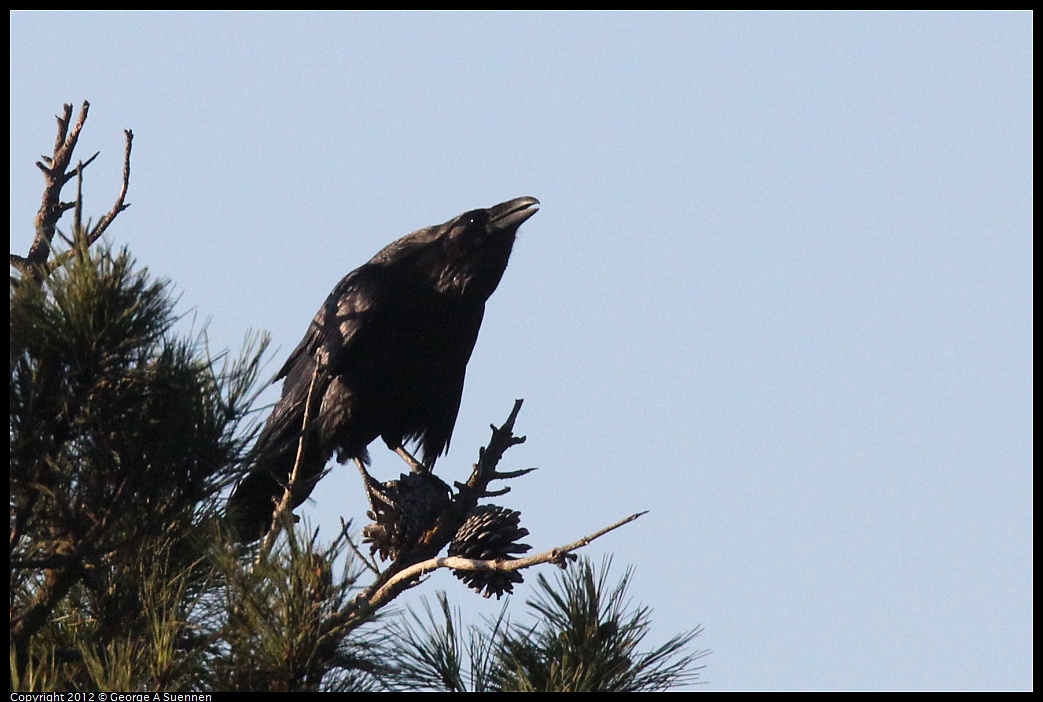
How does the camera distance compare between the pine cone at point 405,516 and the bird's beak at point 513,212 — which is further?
the bird's beak at point 513,212

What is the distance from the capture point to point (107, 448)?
328 centimetres

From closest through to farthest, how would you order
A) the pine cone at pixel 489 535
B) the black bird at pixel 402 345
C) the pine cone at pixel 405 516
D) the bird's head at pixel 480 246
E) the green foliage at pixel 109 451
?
the green foliage at pixel 109 451 < the pine cone at pixel 489 535 < the pine cone at pixel 405 516 < the black bird at pixel 402 345 < the bird's head at pixel 480 246

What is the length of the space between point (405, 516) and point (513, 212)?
237 cm

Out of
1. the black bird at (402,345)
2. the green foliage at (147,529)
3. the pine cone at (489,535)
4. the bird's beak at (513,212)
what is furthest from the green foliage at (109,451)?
the bird's beak at (513,212)

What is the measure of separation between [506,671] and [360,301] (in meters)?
3.04

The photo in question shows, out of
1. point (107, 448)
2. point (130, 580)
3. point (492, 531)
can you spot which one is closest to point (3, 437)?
point (107, 448)

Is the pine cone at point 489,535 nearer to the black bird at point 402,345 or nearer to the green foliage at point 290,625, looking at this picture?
the green foliage at point 290,625

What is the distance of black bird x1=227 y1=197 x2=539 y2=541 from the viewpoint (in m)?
6.21

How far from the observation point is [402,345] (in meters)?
6.27

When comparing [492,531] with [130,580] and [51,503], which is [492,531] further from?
[51,503]

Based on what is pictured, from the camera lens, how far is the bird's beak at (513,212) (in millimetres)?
6453

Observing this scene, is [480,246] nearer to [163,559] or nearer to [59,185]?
[59,185]

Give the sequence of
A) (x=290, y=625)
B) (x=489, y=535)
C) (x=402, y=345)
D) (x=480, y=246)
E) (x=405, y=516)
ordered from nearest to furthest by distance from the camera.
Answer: (x=290, y=625), (x=489, y=535), (x=405, y=516), (x=402, y=345), (x=480, y=246)

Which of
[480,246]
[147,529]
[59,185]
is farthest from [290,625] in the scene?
[480,246]
